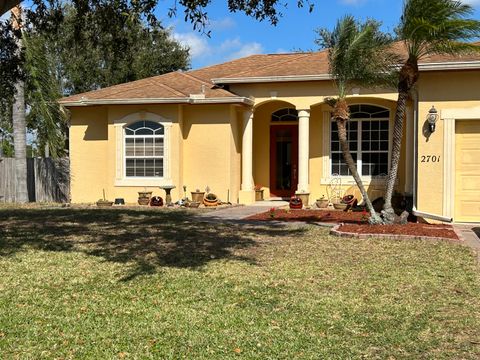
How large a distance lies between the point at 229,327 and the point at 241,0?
20.0 ft

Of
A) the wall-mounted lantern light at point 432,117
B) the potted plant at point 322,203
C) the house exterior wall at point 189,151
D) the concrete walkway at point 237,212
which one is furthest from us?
the house exterior wall at point 189,151

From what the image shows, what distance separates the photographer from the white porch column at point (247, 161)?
719 inches

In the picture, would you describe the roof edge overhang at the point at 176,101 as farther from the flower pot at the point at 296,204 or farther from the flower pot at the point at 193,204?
the flower pot at the point at 296,204

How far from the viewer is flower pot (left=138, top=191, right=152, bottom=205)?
18109mm

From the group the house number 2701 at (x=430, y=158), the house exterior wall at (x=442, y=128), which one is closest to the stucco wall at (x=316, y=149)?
the house exterior wall at (x=442, y=128)

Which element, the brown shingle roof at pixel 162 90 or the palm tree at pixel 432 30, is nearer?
the palm tree at pixel 432 30

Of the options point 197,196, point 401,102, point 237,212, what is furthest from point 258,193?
point 401,102

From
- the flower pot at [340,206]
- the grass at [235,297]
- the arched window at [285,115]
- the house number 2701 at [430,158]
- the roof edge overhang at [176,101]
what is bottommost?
the grass at [235,297]

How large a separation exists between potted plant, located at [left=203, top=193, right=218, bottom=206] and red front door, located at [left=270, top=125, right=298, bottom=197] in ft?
9.14

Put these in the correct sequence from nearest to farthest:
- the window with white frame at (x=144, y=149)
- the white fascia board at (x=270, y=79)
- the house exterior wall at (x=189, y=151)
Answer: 1. the white fascia board at (x=270, y=79)
2. the house exterior wall at (x=189, y=151)
3. the window with white frame at (x=144, y=149)

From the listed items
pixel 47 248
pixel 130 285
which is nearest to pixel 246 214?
pixel 47 248

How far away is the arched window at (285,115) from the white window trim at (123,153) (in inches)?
150

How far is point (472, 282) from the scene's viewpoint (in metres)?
7.32

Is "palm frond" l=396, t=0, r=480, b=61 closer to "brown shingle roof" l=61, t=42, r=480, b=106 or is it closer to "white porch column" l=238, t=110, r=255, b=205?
"brown shingle roof" l=61, t=42, r=480, b=106
